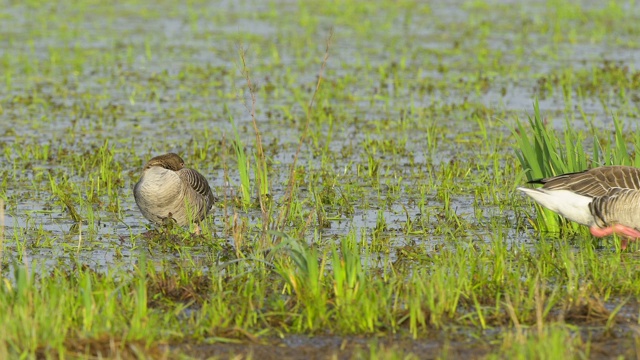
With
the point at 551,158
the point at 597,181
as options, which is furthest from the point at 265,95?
the point at 597,181

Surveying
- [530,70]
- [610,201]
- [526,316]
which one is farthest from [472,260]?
[530,70]

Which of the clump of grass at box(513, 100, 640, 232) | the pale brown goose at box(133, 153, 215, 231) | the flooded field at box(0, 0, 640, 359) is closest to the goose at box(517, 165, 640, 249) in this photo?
the flooded field at box(0, 0, 640, 359)

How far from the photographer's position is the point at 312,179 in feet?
39.3

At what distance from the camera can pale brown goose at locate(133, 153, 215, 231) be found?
9.55 meters

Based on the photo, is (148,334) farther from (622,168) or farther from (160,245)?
(622,168)

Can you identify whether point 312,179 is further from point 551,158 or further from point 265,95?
point 265,95

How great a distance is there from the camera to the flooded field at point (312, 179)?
650cm

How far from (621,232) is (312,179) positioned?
13.3ft

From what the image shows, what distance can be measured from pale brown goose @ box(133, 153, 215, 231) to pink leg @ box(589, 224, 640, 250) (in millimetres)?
3425

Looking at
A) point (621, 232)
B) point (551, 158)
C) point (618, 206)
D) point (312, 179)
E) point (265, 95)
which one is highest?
point (265, 95)

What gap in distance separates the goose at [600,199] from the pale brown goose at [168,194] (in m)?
2.92

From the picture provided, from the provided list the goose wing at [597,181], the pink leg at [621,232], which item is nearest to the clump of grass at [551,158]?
the goose wing at [597,181]

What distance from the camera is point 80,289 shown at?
21.4ft

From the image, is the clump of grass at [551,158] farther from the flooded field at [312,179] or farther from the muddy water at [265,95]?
the muddy water at [265,95]
